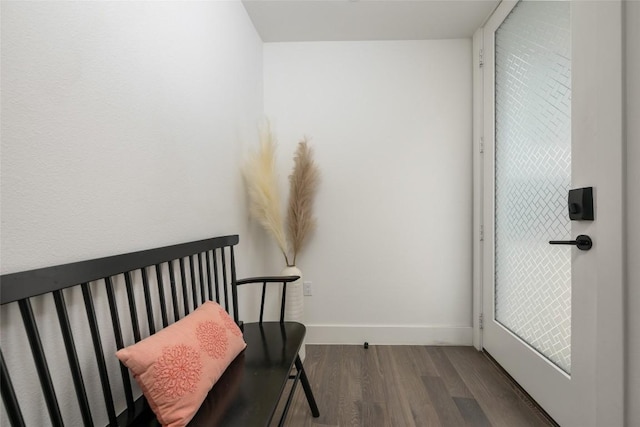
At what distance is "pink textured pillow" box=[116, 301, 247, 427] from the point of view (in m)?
0.81

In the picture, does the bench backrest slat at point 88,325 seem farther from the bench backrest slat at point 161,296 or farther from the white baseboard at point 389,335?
the white baseboard at point 389,335

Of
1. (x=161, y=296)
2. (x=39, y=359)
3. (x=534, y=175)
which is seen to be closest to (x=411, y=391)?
(x=534, y=175)

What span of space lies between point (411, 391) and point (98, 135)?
76.5 inches

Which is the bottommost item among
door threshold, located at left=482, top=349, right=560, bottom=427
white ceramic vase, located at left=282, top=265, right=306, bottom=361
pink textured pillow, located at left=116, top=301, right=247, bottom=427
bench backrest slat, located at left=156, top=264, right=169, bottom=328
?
door threshold, located at left=482, top=349, right=560, bottom=427

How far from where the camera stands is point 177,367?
86 centimetres

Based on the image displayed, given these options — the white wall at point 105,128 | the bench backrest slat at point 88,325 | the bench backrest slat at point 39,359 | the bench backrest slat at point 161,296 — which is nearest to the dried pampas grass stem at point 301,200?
the white wall at point 105,128

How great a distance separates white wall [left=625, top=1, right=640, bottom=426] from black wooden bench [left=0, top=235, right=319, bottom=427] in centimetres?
110

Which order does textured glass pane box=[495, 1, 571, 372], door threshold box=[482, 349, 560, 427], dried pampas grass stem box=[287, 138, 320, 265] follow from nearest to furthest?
textured glass pane box=[495, 1, 571, 372] → door threshold box=[482, 349, 560, 427] → dried pampas grass stem box=[287, 138, 320, 265]

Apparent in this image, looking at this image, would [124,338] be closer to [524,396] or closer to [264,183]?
[264,183]

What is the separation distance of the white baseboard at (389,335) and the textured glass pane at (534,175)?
1.48 feet

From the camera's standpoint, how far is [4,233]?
0.63m

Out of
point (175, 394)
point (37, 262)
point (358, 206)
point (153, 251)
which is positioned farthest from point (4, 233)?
point (358, 206)

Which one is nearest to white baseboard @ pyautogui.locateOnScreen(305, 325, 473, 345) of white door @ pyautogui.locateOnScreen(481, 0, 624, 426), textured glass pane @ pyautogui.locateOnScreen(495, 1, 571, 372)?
white door @ pyautogui.locateOnScreen(481, 0, 624, 426)

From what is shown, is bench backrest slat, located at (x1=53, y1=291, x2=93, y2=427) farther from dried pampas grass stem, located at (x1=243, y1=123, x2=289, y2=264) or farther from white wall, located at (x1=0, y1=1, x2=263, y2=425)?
dried pampas grass stem, located at (x1=243, y1=123, x2=289, y2=264)
